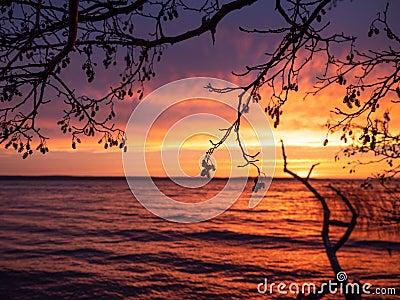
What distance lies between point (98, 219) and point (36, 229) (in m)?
8.25

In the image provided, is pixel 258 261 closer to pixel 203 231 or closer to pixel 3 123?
pixel 203 231

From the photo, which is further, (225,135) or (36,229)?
(36,229)

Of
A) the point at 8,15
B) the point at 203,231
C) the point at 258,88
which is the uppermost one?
the point at 8,15

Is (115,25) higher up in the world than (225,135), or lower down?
higher up

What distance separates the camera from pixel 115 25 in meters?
4.80

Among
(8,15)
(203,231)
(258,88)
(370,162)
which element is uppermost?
(8,15)

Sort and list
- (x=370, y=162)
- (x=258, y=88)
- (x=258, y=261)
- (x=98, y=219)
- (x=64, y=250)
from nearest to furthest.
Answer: (x=258, y=88) < (x=370, y=162) < (x=258, y=261) < (x=64, y=250) < (x=98, y=219)

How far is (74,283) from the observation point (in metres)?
16.2

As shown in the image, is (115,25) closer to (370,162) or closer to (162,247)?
(370,162)

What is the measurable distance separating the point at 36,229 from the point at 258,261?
1891 cm

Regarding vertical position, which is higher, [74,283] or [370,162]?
[370,162]

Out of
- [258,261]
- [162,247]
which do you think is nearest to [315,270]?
[258,261]

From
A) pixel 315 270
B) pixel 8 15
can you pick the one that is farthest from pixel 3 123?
pixel 315 270

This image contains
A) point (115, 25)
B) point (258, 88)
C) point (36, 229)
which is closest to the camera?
point (115, 25)
